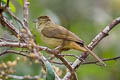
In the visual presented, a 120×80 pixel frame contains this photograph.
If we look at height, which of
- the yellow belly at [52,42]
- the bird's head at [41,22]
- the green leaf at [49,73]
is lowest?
the green leaf at [49,73]

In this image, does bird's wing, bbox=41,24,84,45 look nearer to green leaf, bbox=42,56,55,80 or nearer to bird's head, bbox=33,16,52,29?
bird's head, bbox=33,16,52,29

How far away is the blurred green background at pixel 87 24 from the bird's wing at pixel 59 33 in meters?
1.15

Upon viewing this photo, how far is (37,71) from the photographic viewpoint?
4.46 m

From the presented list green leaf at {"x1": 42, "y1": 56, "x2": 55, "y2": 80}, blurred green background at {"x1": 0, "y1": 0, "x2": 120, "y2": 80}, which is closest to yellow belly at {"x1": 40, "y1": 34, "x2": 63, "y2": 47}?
green leaf at {"x1": 42, "y1": 56, "x2": 55, "y2": 80}

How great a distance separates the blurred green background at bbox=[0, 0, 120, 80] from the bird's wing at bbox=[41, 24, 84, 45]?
115 cm

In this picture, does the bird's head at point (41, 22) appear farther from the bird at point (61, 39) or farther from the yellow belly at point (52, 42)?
the yellow belly at point (52, 42)

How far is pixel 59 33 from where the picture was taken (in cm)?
300

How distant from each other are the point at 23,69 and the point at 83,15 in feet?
5.38

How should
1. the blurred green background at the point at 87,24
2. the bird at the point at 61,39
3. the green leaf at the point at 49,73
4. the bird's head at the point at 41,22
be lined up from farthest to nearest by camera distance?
the blurred green background at the point at 87,24
the bird's head at the point at 41,22
the bird at the point at 61,39
the green leaf at the point at 49,73

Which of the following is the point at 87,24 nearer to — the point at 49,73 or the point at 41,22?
the point at 41,22

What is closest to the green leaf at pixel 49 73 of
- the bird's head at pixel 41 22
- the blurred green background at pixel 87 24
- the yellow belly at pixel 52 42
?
the yellow belly at pixel 52 42

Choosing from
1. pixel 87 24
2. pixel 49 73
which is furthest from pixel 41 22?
pixel 87 24

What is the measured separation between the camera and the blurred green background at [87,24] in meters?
4.51

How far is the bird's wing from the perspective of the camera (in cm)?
292
